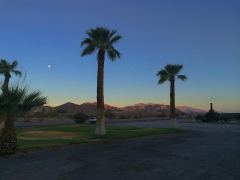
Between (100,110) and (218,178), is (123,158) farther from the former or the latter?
(100,110)

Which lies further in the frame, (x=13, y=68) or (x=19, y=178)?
(x=13, y=68)

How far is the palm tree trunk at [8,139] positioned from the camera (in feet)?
65.8

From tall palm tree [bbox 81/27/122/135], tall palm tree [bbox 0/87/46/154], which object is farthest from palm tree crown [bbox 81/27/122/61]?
tall palm tree [bbox 0/87/46/154]

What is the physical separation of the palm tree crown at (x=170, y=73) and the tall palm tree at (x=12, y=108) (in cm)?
3185

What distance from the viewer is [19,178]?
13.0 m

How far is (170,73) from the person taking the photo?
51031mm

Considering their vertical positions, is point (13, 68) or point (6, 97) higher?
point (13, 68)

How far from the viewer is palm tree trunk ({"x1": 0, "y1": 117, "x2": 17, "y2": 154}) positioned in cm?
2006

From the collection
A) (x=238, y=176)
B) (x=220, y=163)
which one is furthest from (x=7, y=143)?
(x=238, y=176)

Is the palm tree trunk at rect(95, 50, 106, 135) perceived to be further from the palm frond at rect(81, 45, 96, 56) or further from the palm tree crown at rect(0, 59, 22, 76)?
the palm tree crown at rect(0, 59, 22, 76)

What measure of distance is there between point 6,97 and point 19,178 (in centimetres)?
785

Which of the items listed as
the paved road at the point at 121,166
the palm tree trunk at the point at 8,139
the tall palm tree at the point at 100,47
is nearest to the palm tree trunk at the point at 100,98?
the tall palm tree at the point at 100,47

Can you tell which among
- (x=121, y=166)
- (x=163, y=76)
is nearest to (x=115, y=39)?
(x=163, y=76)

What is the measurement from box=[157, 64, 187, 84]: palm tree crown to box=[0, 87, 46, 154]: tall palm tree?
31846 millimetres
